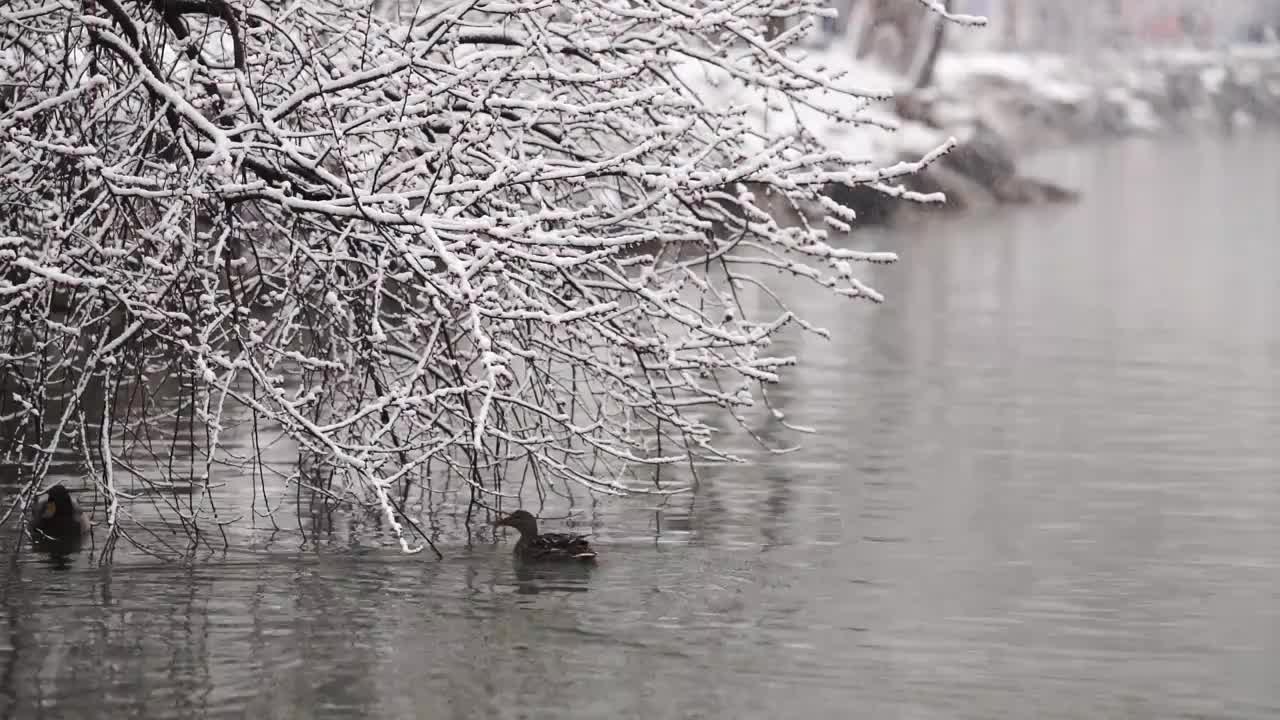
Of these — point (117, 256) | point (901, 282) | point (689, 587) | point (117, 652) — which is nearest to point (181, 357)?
point (117, 256)

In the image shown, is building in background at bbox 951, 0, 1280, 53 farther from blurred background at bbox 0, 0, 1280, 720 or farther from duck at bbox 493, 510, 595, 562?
duck at bbox 493, 510, 595, 562

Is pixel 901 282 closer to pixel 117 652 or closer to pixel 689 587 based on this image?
pixel 689 587

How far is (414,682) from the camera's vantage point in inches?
416

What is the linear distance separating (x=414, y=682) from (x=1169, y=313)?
19.2m

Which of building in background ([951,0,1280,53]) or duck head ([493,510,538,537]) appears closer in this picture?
duck head ([493,510,538,537])

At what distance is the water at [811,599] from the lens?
10492 mm

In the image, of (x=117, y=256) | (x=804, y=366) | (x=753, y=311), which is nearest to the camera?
(x=117, y=256)

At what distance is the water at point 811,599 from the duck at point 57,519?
1.41ft

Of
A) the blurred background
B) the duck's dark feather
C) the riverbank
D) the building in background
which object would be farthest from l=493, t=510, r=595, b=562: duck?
the building in background

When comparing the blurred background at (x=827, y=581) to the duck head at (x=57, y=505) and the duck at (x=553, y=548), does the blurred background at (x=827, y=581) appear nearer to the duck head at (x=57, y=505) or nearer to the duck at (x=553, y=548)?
the duck at (x=553, y=548)

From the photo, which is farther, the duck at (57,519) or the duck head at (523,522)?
the duck at (57,519)

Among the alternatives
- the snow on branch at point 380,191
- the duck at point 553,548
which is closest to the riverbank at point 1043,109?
the snow on branch at point 380,191

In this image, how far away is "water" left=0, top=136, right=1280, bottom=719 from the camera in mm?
10492

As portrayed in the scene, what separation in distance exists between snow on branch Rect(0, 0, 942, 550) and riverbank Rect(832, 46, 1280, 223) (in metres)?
27.3
